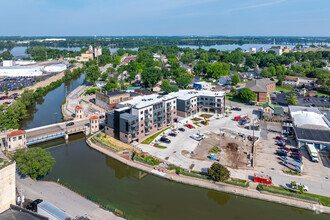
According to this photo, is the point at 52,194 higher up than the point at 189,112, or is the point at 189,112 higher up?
the point at 189,112

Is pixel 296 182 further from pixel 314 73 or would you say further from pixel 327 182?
pixel 314 73

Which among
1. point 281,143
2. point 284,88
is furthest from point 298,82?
point 281,143

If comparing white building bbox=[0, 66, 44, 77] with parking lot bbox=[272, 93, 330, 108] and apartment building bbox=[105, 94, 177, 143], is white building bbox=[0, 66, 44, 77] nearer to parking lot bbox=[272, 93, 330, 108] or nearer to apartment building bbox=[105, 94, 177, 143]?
apartment building bbox=[105, 94, 177, 143]

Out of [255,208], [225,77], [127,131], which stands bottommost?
[255,208]

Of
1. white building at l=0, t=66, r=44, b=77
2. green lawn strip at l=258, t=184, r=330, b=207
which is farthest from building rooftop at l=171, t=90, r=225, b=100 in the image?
white building at l=0, t=66, r=44, b=77

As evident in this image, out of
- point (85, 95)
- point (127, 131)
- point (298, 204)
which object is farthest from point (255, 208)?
point (85, 95)
